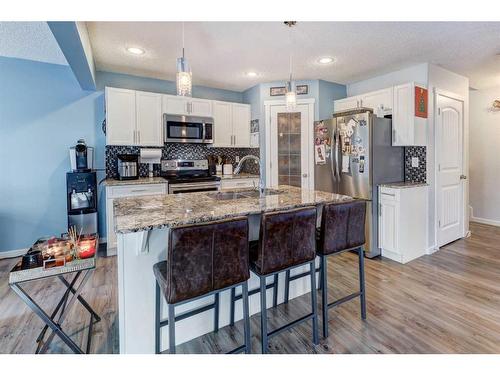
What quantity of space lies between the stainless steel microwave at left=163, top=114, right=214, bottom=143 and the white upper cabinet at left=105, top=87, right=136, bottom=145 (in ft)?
1.49

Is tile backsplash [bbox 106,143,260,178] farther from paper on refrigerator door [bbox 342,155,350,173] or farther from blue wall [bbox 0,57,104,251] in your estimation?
paper on refrigerator door [bbox 342,155,350,173]

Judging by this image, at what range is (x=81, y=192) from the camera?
342 centimetres

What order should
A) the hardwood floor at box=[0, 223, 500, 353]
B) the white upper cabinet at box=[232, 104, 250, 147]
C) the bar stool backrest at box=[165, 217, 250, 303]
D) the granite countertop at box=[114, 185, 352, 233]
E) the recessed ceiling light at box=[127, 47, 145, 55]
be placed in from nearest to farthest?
the bar stool backrest at box=[165, 217, 250, 303], the granite countertop at box=[114, 185, 352, 233], the hardwood floor at box=[0, 223, 500, 353], the recessed ceiling light at box=[127, 47, 145, 55], the white upper cabinet at box=[232, 104, 250, 147]

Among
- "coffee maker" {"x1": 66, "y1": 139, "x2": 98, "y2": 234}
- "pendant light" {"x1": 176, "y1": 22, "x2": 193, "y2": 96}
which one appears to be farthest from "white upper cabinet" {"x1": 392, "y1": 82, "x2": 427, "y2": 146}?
"coffee maker" {"x1": 66, "y1": 139, "x2": 98, "y2": 234}

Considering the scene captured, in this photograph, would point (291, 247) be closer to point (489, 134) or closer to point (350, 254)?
point (350, 254)

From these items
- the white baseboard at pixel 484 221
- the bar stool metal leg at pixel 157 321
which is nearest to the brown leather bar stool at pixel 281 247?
the bar stool metal leg at pixel 157 321

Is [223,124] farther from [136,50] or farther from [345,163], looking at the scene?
[345,163]

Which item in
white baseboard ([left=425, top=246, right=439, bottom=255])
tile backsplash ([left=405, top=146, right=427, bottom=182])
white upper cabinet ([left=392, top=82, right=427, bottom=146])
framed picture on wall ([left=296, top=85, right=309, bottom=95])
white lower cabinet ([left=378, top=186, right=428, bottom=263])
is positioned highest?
framed picture on wall ([left=296, top=85, right=309, bottom=95])

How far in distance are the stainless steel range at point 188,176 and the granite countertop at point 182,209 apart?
1475mm

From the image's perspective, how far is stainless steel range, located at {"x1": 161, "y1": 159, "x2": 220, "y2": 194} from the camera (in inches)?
149

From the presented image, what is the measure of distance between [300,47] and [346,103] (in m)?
1.48

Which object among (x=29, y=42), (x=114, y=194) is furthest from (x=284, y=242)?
(x=29, y=42)

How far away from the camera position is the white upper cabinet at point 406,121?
333 cm
